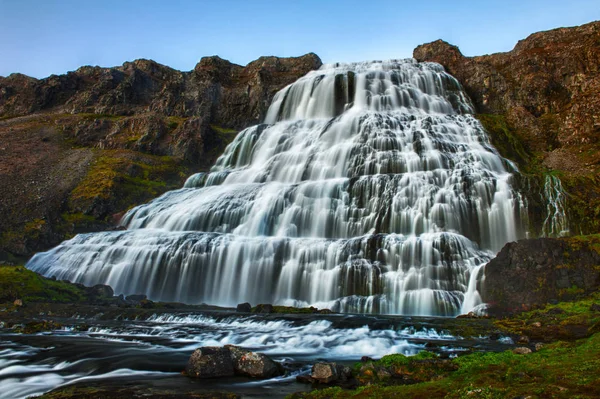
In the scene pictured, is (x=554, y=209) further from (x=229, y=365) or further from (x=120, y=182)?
(x=120, y=182)

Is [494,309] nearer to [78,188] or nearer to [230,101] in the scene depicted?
[78,188]

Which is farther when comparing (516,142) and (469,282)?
(516,142)

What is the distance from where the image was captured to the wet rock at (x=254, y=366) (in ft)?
37.4

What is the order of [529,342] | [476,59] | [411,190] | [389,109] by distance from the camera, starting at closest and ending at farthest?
1. [529,342]
2. [411,190]
3. [389,109]
4. [476,59]

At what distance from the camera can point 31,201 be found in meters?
43.3

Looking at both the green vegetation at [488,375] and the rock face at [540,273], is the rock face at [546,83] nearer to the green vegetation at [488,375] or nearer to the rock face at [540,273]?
the rock face at [540,273]

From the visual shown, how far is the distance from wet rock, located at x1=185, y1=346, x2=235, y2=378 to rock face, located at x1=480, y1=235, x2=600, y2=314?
1510 centimetres

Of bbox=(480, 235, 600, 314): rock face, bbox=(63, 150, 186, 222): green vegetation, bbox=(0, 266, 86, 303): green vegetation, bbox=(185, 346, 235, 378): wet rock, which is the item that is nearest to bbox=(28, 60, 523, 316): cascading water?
bbox=(480, 235, 600, 314): rock face

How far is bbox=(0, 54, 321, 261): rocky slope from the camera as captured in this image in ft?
142

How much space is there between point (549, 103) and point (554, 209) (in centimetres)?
2823

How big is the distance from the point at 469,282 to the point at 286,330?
11759 mm

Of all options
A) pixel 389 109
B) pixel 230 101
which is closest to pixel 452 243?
pixel 389 109

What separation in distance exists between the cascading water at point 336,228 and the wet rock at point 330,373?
13.7 metres

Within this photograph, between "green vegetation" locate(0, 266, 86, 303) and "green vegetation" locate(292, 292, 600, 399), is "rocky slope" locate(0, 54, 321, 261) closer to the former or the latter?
"green vegetation" locate(0, 266, 86, 303)
